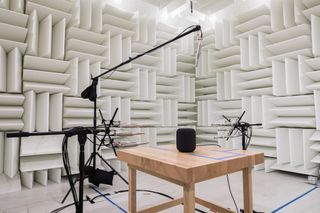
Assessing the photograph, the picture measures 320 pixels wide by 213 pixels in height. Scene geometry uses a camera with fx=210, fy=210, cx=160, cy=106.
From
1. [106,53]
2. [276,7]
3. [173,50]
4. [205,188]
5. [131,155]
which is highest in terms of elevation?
[276,7]

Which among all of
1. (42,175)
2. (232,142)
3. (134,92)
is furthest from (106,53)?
(232,142)

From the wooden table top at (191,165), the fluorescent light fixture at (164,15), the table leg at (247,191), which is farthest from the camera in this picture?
the fluorescent light fixture at (164,15)

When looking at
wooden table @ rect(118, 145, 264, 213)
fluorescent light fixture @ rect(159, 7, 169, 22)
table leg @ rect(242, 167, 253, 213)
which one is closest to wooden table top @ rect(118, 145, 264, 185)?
wooden table @ rect(118, 145, 264, 213)

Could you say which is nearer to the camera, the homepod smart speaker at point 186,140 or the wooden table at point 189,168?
the wooden table at point 189,168

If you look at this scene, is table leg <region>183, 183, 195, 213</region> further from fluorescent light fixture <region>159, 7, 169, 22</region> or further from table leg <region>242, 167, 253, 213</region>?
fluorescent light fixture <region>159, 7, 169, 22</region>

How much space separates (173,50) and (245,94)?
1.60m

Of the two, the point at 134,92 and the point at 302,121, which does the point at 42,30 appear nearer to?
the point at 134,92

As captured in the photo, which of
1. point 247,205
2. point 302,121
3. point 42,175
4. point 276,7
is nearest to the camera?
point 247,205

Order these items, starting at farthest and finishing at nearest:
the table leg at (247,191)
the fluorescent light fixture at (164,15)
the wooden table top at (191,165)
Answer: the fluorescent light fixture at (164,15) < the table leg at (247,191) < the wooden table top at (191,165)

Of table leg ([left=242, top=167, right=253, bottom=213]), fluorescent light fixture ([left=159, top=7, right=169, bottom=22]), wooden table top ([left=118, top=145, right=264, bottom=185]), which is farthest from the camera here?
fluorescent light fixture ([left=159, top=7, right=169, bottom=22])

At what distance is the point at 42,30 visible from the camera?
2725mm

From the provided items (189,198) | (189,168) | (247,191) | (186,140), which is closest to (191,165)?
(189,168)

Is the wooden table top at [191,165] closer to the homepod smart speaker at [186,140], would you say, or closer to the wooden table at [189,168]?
the wooden table at [189,168]

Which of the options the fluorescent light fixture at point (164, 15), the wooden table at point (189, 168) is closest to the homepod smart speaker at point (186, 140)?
the wooden table at point (189, 168)
